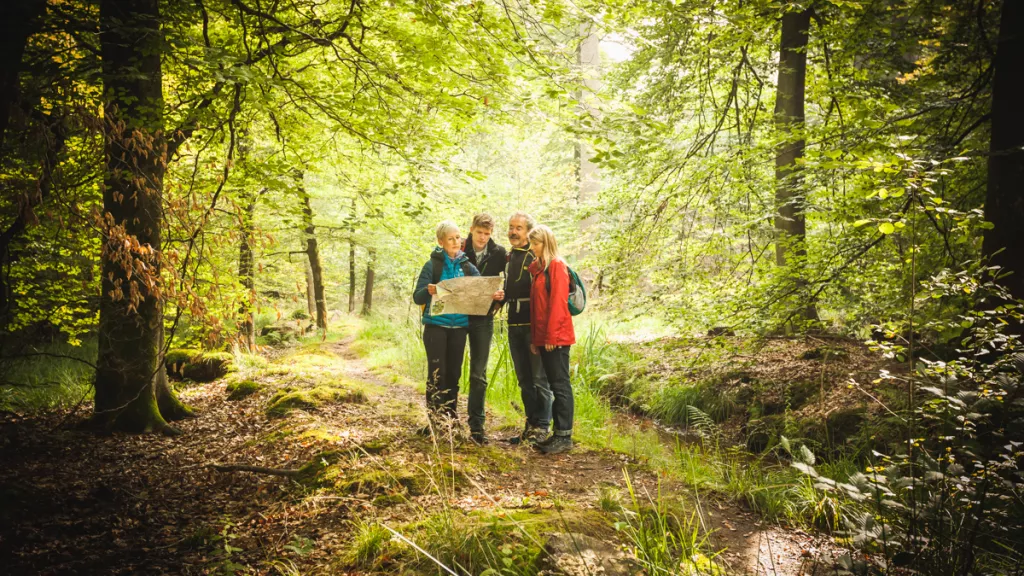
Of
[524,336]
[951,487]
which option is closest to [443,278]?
[524,336]

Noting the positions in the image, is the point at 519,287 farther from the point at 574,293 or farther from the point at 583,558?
the point at 583,558

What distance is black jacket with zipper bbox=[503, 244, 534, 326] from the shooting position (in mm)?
5020

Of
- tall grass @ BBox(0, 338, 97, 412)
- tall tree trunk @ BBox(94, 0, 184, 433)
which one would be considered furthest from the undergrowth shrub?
tall grass @ BBox(0, 338, 97, 412)

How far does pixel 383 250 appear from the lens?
14992mm

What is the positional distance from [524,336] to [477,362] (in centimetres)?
54

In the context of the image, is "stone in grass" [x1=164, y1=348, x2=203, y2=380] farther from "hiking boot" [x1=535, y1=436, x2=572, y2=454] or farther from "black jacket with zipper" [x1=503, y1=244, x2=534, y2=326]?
"hiking boot" [x1=535, y1=436, x2=572, y2=454]

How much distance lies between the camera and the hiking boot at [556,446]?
4.94m

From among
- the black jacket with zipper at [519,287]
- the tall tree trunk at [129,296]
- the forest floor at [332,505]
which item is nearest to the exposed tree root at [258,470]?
the forest floor at [332,505]

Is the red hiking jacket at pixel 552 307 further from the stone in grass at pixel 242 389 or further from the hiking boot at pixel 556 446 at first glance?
the stone in grass at pixel 242 389

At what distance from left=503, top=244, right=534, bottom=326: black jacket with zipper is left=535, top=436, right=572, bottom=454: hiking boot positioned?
1.16 m

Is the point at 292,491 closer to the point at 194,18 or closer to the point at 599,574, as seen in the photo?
the point at 599,574

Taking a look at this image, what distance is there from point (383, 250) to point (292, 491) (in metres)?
11.7

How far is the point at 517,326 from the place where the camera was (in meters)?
5.06

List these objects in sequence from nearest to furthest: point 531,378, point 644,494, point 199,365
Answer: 1. point 644,494
2. point 531,378
3. point 199,365
